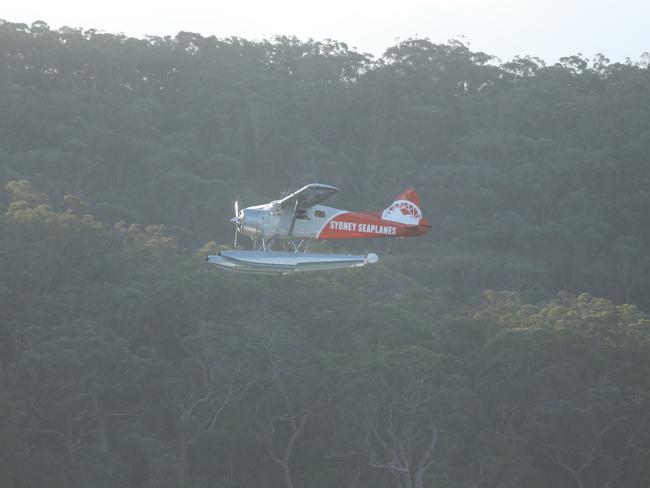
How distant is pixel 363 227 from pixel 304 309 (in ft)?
63.5

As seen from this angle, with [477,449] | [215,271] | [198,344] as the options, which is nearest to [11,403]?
[198,344]

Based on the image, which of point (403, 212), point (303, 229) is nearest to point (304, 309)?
point (403, 212)

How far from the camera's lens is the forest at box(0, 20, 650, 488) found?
43312mm

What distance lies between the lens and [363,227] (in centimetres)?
3080

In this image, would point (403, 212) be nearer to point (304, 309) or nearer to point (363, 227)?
point (363, 227)

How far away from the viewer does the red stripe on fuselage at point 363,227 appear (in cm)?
3047

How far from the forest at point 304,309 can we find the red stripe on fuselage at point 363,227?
13.1m

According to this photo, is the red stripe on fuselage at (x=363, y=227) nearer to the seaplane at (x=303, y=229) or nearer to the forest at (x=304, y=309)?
the seaplane at (x=303, y=229)

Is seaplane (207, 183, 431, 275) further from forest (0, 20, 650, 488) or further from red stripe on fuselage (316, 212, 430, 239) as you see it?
forest (0, 20, 650, 488)

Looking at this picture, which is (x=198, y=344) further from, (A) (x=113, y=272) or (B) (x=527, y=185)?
(B) (x=527, y=185)

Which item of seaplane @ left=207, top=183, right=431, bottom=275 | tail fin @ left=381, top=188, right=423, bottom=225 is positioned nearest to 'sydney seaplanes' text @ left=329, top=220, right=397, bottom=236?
seaplane @ left=207, top=183, right=431, bottom=275

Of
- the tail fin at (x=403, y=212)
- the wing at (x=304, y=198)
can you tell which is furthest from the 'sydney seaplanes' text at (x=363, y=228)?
the wing at (x=304, y=198)

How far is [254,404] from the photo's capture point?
4503 centimetres

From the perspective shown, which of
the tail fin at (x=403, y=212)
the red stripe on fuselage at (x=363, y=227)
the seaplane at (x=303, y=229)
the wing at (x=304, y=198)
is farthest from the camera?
the tail fin at (x=403, y=212)
